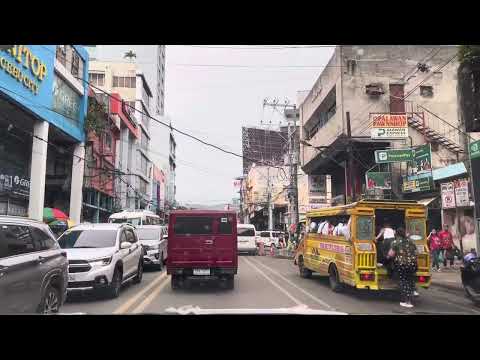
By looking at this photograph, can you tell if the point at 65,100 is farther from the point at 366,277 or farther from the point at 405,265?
the point at 405,265

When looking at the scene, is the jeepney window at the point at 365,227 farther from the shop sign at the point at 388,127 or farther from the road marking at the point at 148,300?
the shop sign at the point at 388,127

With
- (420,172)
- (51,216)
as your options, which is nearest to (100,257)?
(51,216)

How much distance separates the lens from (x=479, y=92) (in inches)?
480

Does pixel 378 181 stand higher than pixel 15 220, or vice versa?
pixel 378 181

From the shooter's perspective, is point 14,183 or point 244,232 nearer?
point 14,183

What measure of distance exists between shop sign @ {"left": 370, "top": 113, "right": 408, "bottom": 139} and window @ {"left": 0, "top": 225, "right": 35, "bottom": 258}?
17449 mm

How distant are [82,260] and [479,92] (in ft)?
37.9

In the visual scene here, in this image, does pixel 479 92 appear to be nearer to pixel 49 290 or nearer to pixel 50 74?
pixel 49 290

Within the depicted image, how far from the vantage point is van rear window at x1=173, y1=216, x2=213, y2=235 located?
1184 centimetres

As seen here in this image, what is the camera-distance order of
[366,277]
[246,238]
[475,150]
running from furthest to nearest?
[246,238] → [475,150] → [366,277]

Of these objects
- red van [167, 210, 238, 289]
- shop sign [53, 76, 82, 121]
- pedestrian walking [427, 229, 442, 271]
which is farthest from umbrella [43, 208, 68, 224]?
pedestrian walking [427, 229, 442, 271]

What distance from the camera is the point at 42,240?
7.07 m

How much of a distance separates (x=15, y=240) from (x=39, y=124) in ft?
59.1
